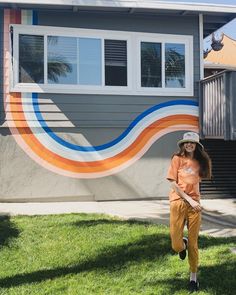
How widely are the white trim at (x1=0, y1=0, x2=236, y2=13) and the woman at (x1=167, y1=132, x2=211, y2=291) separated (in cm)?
670

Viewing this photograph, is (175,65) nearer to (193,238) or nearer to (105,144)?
(105,144)

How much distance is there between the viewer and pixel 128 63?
12.0 meters

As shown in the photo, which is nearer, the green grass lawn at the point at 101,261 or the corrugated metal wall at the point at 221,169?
the green grass lawn at the point at 101,261

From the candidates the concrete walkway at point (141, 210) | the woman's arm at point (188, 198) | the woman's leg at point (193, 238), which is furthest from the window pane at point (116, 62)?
the woman's leg at point (193, 238)

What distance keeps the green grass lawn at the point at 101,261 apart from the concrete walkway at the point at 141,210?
3.79 ft

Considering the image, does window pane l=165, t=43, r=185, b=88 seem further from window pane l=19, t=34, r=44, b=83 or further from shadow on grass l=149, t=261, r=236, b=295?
shadow on grass l=149, t=261, r=236, b=295

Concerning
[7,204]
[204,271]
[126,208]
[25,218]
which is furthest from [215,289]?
[7,204]

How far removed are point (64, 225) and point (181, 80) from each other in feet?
Result: 19.0

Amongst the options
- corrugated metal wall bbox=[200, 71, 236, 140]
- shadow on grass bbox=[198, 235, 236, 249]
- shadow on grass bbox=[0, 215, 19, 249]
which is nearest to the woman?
shadow on grass bbox=[198, 235, 236, 249]

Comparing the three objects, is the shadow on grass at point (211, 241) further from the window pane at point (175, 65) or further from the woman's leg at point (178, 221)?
the window pane at point (175, 65)

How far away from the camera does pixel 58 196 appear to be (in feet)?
37.4

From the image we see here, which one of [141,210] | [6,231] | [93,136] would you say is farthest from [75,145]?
[6,231]

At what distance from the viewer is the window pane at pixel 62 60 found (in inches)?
454

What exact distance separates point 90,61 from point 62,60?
Result: 0.68 m
